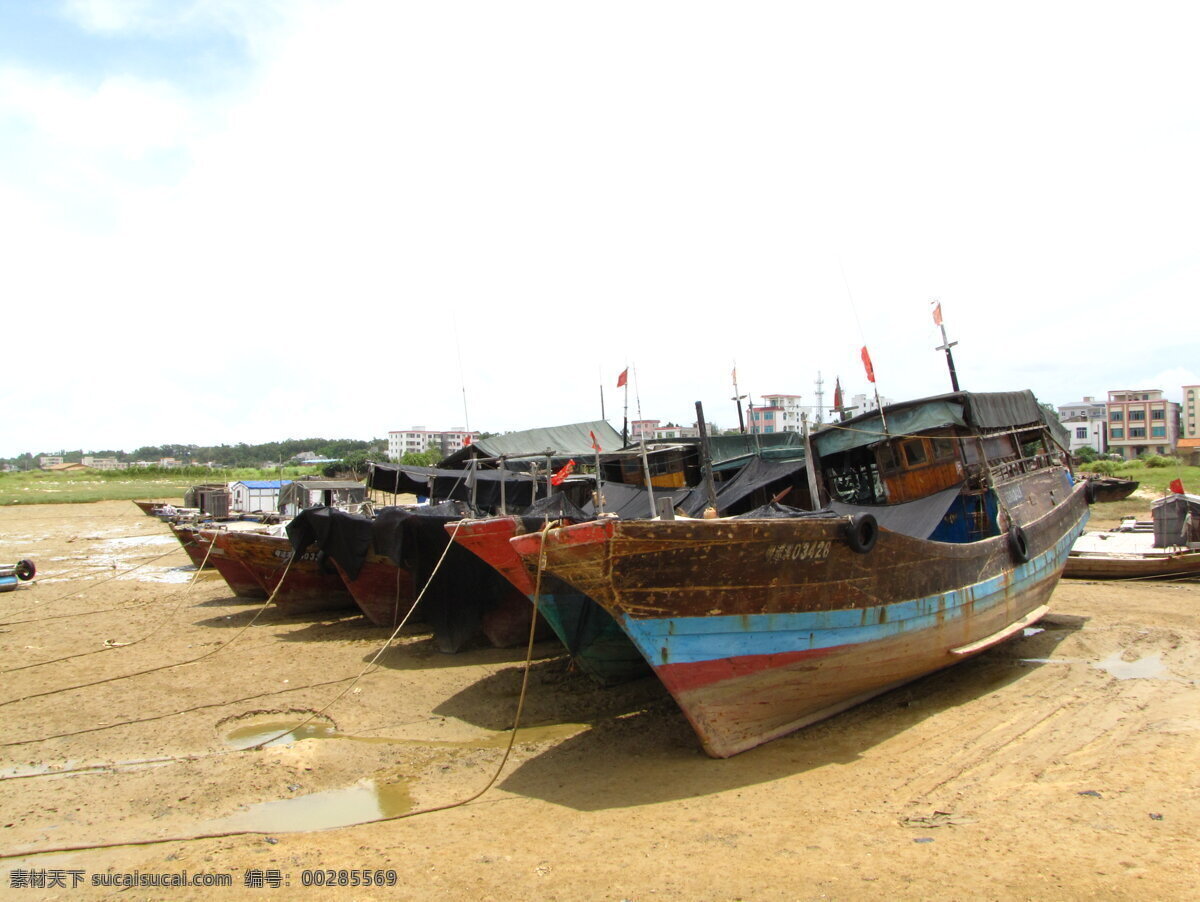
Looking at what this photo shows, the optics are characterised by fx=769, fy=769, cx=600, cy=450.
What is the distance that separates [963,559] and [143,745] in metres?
8.93

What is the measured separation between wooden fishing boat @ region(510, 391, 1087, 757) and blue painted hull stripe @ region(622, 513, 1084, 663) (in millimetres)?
13

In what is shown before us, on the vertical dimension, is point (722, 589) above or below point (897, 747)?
above

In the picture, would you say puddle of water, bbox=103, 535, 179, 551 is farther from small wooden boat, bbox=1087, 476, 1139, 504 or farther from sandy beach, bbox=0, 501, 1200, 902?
small wooden boat, bbox=1087, 476, 1139, 504

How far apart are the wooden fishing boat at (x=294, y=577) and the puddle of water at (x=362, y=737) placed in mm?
6188

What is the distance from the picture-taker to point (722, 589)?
262 inches

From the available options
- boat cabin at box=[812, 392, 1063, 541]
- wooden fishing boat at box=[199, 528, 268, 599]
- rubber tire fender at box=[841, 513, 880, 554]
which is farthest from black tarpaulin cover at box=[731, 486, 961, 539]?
wooden fishing boat at box=[199, 528, 268, 599]

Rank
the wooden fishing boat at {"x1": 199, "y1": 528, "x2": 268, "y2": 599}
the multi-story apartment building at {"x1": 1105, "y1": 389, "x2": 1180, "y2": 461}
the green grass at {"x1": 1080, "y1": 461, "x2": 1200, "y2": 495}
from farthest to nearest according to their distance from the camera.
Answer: the multi-story apartment building at {"x1": 1105, "y1": 389, "x2": 1180, "y2": 461}, the green grass at {"x1": 1080, "y1": 461, "x2": 1200, "y2": 495}, the wooden fishing boat at {"x1": 199, "y1": 528, "x2": 268, "y2": 599}

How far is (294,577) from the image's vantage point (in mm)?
14734

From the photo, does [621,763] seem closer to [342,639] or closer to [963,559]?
[963,559]

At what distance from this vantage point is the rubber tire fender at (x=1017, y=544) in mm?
9648

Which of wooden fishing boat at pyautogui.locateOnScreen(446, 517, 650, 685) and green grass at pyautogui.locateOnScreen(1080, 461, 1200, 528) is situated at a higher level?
wooden fishing boat at pyautogui.locateOnScreen(446, 517, 650, 685)

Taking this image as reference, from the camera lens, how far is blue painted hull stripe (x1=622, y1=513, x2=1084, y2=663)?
6523 millimetres

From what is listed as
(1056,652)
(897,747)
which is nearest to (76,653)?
(897,747)

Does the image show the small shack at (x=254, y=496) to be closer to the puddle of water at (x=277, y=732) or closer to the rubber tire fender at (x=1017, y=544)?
the puddle of water at (x=277, y=732)
